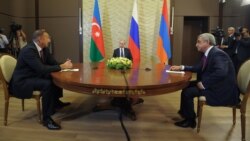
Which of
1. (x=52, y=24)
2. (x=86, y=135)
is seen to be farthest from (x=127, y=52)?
(x=52, y=24)

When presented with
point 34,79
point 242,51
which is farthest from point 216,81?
point 242,51

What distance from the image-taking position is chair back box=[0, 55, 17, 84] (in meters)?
2.87

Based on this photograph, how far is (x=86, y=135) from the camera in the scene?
2.69 metres

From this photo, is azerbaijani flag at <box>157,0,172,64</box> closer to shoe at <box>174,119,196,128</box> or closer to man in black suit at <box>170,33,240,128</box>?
shoe at <box>174,119,196,128</box>

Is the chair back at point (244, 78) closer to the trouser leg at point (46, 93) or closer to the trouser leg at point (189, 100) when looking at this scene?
the trouser leg at point (189, 100)

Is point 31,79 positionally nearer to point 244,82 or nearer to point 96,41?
point 244,82

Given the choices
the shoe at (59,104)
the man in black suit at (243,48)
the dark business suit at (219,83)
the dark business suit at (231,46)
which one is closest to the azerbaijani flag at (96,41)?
the shoe at (59,104)

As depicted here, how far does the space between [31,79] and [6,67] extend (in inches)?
13.2

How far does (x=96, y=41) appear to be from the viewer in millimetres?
A: 5980

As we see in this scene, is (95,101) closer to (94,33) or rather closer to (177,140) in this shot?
(177,140)

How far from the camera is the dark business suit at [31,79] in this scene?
2.80 meters

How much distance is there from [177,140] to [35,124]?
1.60m

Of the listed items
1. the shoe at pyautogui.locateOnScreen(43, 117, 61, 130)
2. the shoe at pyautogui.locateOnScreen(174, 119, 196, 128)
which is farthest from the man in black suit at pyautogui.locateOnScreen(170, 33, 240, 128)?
the shoe at pyautogui.locateOnScreen(43, 117, 61, 130)

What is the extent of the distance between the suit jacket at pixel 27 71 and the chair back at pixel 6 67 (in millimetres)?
75
